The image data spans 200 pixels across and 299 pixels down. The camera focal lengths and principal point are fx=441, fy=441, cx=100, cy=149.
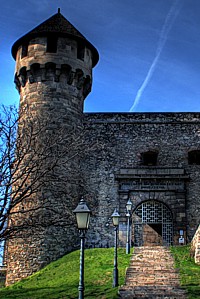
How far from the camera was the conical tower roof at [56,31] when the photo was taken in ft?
68.9

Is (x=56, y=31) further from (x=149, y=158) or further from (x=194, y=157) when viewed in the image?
(x=194, y=157)

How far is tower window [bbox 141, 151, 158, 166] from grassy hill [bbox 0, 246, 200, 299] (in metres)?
5.78

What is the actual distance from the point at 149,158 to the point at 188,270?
9575 millimetres

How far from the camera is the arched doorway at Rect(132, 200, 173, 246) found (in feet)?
68.6

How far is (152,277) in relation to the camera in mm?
13188

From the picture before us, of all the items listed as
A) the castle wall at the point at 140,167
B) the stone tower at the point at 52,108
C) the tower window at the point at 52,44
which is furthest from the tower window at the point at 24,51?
the castle wall at the point at 140,167

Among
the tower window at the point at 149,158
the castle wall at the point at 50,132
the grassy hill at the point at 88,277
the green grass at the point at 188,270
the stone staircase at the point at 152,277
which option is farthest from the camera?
the tower window at the point at 149,158

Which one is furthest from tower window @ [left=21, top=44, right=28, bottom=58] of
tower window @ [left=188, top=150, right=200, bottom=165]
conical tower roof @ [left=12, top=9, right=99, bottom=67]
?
tower window @ [left=188, top=150, right=200, bottom=165]

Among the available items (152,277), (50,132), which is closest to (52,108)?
(50,132)

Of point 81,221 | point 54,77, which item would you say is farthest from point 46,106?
point 81,221

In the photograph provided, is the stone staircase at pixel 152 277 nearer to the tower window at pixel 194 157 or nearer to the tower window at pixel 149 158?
the tower window at pixel 149 158

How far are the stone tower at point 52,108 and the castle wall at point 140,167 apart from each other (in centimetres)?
141

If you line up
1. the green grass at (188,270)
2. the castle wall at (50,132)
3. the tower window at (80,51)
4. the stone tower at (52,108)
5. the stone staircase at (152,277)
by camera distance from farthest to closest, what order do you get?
the tower window at (80,51), the stone tower at (52,108), the castle wall at (50,132), the green grass at (188,270), the stone staircase at (152,277)

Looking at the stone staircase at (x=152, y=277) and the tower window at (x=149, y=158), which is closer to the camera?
the stone staircase at (x=152, y=277)
